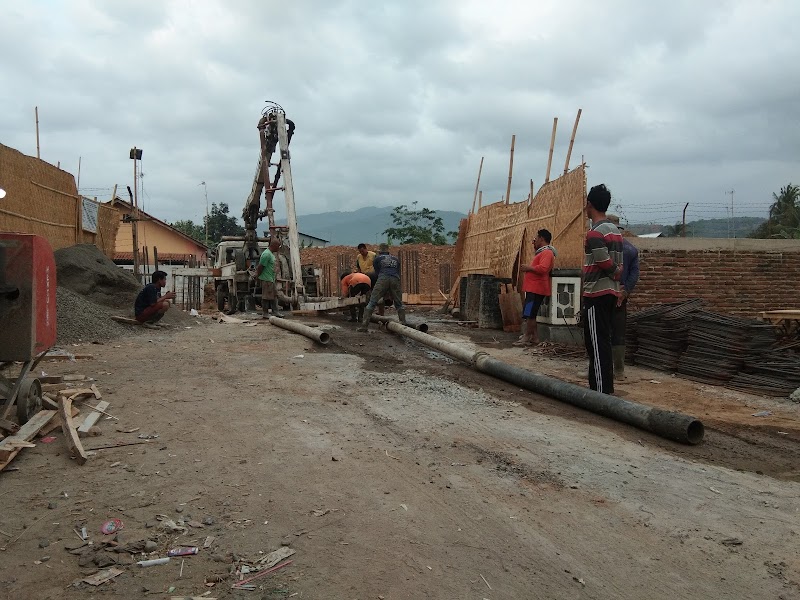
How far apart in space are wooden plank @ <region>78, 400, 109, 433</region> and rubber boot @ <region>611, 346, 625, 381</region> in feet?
17.3

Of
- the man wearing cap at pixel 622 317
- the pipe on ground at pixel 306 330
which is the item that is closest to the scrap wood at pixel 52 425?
the pipe on ground at pixel 306 330

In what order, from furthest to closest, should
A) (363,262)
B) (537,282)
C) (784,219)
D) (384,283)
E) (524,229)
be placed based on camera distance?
(784,219) → (363,262) → (524,229) → (384,283) → (537,282)

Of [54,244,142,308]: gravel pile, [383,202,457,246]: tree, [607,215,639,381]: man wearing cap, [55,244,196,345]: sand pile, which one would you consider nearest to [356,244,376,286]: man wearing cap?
[55,244,196,345]: sand pile

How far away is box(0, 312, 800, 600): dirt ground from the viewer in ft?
8.14

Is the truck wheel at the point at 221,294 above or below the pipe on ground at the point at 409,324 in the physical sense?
above

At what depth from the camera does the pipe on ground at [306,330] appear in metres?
9.03

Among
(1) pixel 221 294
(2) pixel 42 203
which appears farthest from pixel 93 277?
(1) pixel 221 294

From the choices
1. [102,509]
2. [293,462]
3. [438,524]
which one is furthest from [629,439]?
[102,509]

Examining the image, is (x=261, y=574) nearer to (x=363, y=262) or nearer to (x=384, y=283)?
(x=384, y=283)

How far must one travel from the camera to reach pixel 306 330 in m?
9.72

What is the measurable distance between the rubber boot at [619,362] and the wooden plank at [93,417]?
5269 mm

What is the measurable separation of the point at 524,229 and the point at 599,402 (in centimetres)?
872

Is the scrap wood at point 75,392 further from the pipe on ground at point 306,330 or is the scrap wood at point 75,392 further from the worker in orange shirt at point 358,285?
the worker in orange shirt at point 358,285

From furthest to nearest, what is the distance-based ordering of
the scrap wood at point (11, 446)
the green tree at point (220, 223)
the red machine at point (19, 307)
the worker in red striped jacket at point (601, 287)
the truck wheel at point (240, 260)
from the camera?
the green tree at point (220, 223) < the truck wheel at point (240, 260) < the worker in red striped jacket at point (601, 287) < the red machine at point (19, 307) < the scrap wood at point (11, 446)
